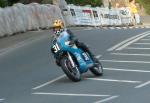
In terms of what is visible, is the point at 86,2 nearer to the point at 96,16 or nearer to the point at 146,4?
the point at 96,16

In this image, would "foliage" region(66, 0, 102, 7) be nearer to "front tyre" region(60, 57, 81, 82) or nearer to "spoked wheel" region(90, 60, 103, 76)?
"spoked wheel" region(90, 60, 103, 76)

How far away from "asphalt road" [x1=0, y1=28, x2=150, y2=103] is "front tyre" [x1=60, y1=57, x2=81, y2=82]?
0.18m

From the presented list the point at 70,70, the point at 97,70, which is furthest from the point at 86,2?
the point at 70,70

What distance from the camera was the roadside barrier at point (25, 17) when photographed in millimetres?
31703

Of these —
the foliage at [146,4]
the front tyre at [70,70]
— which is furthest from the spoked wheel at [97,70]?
the foliage at [146,4]

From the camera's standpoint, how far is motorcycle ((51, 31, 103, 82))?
16.5 m

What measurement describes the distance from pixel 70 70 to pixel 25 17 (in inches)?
694

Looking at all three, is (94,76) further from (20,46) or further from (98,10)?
(98,10)

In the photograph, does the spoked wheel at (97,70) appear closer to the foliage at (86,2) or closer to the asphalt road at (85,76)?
the asphalt road at (85,76)

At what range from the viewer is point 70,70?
652 inches

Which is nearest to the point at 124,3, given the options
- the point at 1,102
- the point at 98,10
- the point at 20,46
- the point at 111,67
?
the point at 98,10

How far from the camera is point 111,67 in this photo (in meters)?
18.8

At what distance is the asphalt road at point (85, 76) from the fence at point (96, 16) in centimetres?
1471

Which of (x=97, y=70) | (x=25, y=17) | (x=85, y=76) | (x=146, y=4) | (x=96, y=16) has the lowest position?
(x=146, y=4)
